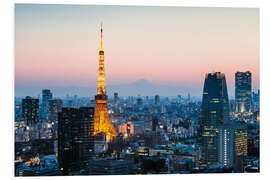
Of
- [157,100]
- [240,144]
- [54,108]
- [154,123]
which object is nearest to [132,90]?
[157,100]

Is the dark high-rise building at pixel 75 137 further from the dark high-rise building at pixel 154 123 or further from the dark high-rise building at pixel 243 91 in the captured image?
the dark high-rise building at pixel 243 91

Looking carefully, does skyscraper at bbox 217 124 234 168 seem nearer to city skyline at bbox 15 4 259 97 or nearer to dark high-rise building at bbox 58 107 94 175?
city skyline at bbox 15 4 259 97

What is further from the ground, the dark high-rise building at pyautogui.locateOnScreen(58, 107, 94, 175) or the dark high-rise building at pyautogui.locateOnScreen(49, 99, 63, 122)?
the dark high-rise building at pyautogui.locateOnScreen(49, 99, 63, 122)

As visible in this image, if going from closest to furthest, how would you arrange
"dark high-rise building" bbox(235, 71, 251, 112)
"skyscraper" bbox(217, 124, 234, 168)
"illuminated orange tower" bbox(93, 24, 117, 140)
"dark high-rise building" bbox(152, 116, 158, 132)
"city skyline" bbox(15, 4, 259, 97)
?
"city skyline" bbox(15, 4, 259, 97) → "dark high-rise building" bbox(235, 71, 251, 112) → "illuminated orange tower" bbox(93, 24, 117, 140) → "skyscraper" bbox(217, 124, 234, 168) → "dark high-rise building" bbox(152, 116, 158, 132)

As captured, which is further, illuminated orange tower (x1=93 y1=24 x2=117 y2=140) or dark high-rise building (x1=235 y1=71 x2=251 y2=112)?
illuminated orange tower (x1=93 y1=24 x2=117 y2=140)

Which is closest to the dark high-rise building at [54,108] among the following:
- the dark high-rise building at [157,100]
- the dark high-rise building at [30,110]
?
the dark high-rise building at [30,110]

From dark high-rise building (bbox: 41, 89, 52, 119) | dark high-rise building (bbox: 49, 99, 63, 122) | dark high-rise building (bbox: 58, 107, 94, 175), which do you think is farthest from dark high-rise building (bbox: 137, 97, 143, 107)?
dark high-rise building (bbox: 41, 89, 52, 119)

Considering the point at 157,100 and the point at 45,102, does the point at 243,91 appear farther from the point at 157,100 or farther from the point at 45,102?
the point at 45,102
